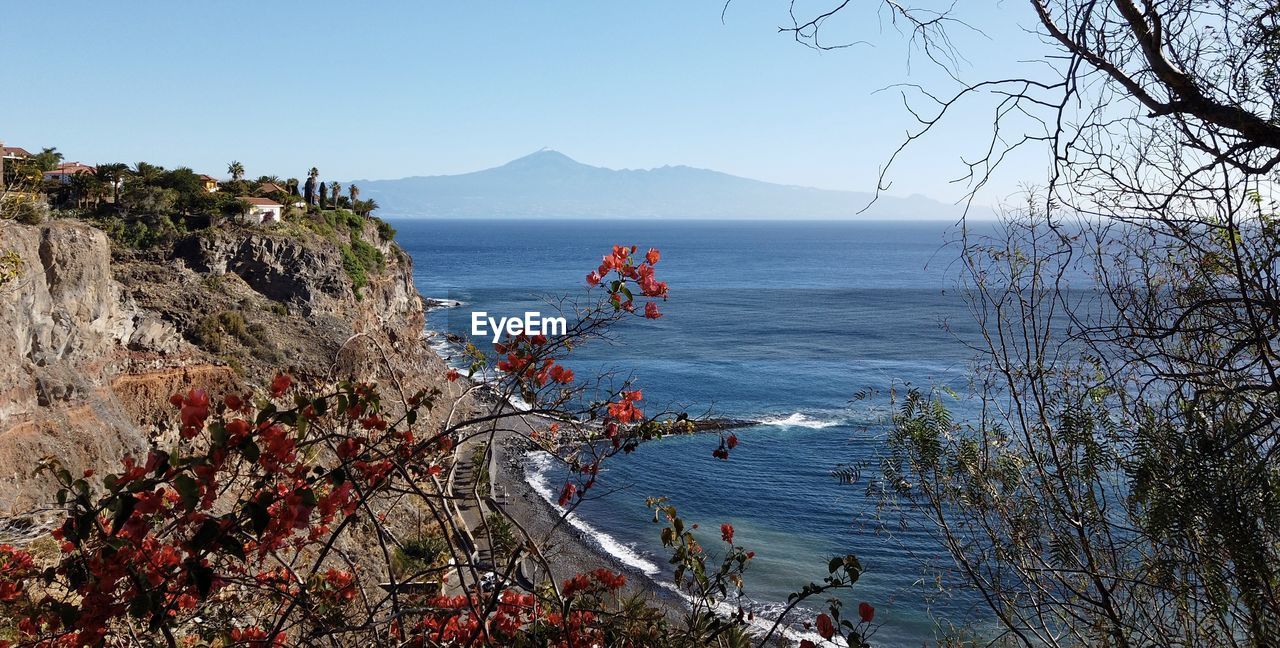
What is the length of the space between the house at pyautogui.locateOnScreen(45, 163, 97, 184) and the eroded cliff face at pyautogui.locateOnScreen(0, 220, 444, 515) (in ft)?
23.4

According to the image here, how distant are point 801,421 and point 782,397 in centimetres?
483

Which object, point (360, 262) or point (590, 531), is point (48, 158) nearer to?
point (360, 262)

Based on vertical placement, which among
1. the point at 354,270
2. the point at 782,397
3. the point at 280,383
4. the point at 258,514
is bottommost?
the point at 782,397

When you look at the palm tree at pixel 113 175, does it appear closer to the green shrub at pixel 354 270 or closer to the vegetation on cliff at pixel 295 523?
the green shrub at pixel 354 270

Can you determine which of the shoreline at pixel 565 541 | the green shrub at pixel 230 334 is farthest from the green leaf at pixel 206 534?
the green shrub at pixel 230 334

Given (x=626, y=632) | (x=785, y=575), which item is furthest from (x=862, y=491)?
(x=626, y=632)

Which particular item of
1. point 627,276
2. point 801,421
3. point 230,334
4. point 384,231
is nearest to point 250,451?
point 627,276

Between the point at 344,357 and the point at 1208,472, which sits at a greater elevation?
the point at 1208,472

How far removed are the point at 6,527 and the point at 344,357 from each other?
1700 cm

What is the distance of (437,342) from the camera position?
187ft

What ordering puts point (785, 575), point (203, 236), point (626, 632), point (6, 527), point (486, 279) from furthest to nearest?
point (486, 279), point (203, 236), point (785, 575), point (6, 527), point (626, 632)

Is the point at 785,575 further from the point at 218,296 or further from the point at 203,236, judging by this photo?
the point at 203,236

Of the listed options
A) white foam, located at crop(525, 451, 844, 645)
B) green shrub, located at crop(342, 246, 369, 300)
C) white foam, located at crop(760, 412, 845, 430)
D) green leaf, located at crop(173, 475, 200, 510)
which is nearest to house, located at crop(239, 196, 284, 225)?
green shrub, located at crop(342, 246, 369, 300)

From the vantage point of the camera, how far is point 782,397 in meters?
44.2
